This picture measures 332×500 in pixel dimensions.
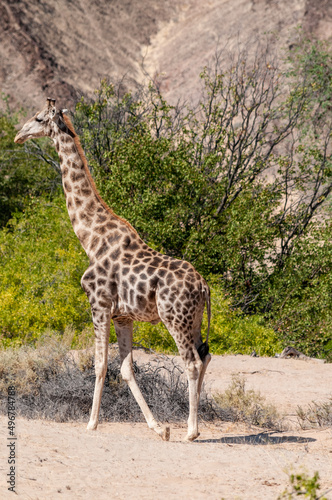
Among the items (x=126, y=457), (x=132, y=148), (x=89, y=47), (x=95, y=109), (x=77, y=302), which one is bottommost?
(x=126, y=457)

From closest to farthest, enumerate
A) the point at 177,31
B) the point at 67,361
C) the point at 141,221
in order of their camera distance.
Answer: the point at 67,361, the point at 141,221, the point at 177,31

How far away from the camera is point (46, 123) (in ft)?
23.5

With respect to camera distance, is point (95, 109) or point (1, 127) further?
point (1, 127)

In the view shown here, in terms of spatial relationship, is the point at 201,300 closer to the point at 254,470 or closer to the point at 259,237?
the point at 254,470

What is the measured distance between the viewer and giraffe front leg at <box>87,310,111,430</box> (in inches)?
252

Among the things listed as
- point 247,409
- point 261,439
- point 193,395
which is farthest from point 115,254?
point 247,409

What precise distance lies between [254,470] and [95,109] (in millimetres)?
12992

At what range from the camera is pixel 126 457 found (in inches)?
196

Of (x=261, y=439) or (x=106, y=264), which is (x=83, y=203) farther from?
(x=261, y=439)

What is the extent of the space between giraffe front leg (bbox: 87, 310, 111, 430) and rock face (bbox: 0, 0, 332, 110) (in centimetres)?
2917

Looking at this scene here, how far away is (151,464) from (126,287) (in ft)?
6.65

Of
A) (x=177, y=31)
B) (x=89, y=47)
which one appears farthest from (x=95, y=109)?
(x=177, y=31)

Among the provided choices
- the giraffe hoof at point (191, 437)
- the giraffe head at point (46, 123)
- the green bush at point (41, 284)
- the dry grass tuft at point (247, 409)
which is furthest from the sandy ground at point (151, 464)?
the green bush at point (41, 284)

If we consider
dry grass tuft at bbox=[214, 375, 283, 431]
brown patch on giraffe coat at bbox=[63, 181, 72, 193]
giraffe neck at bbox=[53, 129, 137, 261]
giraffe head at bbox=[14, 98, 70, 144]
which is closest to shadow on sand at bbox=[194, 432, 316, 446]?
dry grass tuft at bbox=[214, 375, 283, 431]
